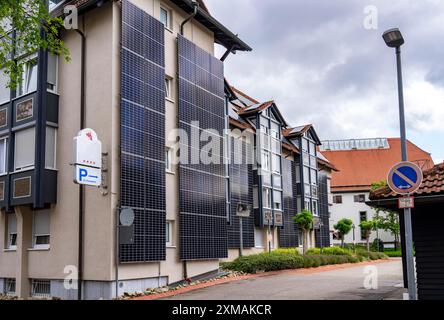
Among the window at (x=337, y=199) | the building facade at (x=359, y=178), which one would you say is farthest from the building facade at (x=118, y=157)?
the window at (x=337, y=199)

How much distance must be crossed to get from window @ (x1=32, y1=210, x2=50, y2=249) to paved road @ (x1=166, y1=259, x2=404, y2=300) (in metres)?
5.56

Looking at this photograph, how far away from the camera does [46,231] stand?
20156mm

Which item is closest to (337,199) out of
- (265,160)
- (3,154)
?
(265,160)

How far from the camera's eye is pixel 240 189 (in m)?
30.9

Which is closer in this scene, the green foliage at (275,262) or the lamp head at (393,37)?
the lamp head at (393,37)

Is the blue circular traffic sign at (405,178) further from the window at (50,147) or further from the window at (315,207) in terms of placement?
the window at (315,207)

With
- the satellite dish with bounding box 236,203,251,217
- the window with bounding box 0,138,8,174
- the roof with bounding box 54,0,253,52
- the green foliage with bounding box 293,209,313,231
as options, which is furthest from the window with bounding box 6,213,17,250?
the green foliage with bounding box 293,209,313,231

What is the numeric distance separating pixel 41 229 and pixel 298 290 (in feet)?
31.1

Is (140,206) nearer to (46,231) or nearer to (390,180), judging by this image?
(46,231)

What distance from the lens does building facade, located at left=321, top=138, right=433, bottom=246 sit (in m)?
71.2

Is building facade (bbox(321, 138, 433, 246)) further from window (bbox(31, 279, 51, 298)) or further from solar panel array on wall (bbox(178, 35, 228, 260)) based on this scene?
window (bbox(31, 279, 51, 298))

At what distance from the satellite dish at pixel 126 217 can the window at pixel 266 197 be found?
1763 cm

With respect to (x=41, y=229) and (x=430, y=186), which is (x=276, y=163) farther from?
(x=430, y=186)

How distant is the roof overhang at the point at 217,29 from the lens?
22906 mm
